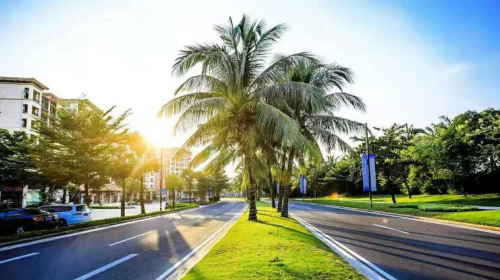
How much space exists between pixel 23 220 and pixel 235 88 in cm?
1261

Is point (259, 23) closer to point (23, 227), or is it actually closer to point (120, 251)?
point (120, 251)

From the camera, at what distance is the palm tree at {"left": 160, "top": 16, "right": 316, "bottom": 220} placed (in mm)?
13359

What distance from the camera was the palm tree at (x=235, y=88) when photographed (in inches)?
526

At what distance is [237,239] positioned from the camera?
33.0 ft

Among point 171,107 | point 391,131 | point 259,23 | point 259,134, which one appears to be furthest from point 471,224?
point 391,131

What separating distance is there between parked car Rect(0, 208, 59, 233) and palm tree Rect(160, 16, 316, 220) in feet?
28.2

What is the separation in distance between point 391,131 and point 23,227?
114 feet

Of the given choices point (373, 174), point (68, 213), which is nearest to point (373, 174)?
point (373, 174)

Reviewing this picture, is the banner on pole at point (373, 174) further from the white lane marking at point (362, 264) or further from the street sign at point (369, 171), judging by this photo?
the white lane marking at point (362, 264)

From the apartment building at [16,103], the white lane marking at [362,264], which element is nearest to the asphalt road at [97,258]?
the white lane marking at [362,264]

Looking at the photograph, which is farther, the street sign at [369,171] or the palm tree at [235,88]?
the street sign at [369,171]

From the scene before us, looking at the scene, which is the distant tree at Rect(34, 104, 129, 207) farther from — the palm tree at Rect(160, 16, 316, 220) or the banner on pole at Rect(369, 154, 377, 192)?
the banner on pole at Rect(369, 154, 377, 192)

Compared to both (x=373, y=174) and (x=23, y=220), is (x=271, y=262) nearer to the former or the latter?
(x=23, y=220)

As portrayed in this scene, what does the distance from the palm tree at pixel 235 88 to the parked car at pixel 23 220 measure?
859 centimetres
